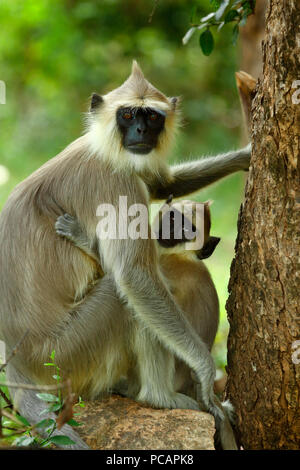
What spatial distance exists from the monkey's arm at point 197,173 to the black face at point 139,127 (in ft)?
2.57

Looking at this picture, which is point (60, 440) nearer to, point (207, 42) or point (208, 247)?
point (208, 247)

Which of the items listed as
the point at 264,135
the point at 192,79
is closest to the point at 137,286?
the point at 264,135

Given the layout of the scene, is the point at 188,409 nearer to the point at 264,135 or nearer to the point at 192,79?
the point at 264,135

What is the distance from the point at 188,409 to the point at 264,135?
78.3 inches

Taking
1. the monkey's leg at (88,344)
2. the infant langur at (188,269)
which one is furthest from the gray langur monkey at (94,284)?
the infant langur at (188,269)

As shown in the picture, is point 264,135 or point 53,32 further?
point 53,32

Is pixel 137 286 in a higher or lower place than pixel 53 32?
lower

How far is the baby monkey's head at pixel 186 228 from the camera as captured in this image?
478cm

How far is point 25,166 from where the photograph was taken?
45.0 ft

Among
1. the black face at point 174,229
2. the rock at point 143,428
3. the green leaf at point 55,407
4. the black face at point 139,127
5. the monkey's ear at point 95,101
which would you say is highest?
the monkey's ear at point 95,101

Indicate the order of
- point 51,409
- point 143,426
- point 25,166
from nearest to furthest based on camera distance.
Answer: point 51,409, point 143,426, point 25,166

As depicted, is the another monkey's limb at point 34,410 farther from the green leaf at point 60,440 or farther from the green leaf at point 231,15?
the green leaf at point 231,15

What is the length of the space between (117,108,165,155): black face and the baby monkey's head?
492 millimetres

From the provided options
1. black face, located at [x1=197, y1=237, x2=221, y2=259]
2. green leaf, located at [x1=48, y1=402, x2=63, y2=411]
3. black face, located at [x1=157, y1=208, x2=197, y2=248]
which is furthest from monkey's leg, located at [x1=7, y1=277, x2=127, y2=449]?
black face, located at [x1=197, y1=237, x2=221, y2=259]
